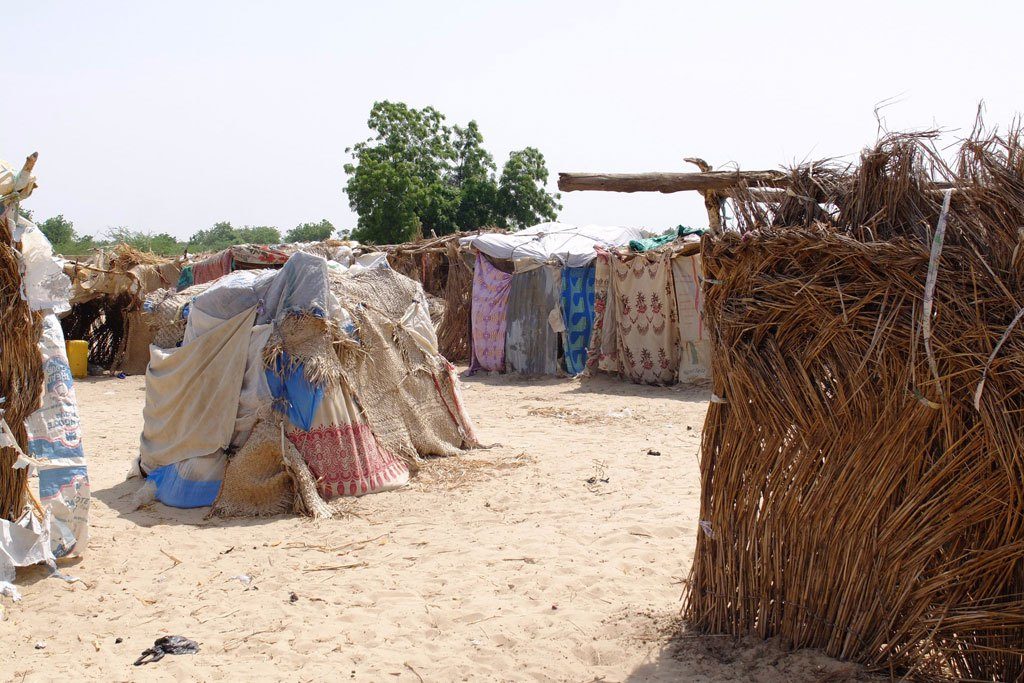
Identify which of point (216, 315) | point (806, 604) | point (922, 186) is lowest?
point (806, 604)

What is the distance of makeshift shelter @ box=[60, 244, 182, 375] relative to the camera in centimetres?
1372

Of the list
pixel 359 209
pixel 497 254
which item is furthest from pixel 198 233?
pixel 497 254

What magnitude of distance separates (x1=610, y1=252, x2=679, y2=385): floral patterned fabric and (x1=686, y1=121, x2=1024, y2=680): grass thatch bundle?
802 cm

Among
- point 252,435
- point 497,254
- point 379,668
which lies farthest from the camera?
point 497,254

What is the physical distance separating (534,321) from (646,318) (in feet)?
6.31

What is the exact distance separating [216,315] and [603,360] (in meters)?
6.83

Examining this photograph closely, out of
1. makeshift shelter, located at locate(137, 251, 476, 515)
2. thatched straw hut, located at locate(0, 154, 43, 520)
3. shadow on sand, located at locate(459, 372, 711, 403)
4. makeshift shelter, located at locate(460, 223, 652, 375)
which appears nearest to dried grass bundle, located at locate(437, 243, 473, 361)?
makeshift shelter, located at locate(460, 223, 652, 375)

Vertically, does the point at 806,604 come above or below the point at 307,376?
below

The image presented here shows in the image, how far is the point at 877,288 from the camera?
10.4 ft

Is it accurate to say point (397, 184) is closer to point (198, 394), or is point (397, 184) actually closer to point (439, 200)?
point (439, 200)

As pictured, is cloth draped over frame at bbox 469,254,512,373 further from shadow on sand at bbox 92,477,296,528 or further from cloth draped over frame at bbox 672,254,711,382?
shadow on sand at bbox 92,477,296,528

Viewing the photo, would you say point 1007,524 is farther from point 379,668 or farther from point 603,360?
point 603,360

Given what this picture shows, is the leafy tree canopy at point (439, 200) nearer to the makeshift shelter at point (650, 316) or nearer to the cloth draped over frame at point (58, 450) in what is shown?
the makeshift shelter at point (650, 316)

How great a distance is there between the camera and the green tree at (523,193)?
84.8 ft
